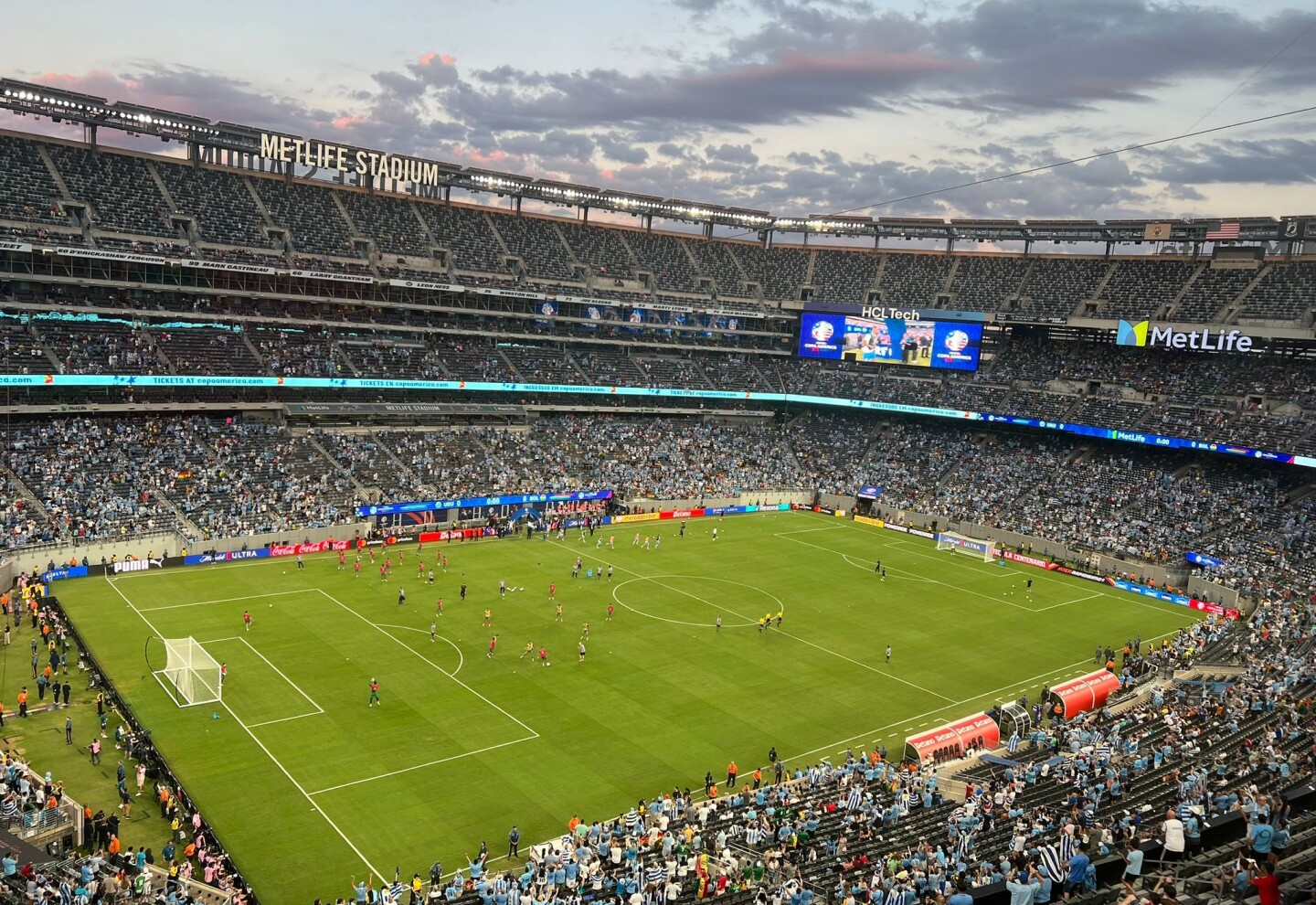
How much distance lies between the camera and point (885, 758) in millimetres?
36531

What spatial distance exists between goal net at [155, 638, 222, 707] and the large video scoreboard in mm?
65216

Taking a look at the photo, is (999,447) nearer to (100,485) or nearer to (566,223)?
(566,223)

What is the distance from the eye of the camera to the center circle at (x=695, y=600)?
172 feet

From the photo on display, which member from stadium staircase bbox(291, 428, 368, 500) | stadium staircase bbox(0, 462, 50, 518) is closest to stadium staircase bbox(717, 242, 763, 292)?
stadium staircase bbox(291, 428, 368, 500)

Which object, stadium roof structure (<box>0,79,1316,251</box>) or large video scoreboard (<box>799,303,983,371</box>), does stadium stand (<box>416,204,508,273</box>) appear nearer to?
stadium roof structure (<box>0,79,1316,251</box>)

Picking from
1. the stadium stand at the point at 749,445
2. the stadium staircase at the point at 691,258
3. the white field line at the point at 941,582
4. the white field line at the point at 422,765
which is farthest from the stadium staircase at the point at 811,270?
the white field line at the point at 422,765

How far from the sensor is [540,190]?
295 feet

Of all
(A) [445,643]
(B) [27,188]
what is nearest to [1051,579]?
(A) [445,643]

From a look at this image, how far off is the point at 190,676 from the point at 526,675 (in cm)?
1330

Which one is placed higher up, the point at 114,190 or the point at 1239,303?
the point at 114,190

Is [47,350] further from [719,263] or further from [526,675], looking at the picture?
[719,263]

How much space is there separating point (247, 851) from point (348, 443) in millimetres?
44638

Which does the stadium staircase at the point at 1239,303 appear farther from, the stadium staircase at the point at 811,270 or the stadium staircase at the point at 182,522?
the stadium staircase at the point at 182,522

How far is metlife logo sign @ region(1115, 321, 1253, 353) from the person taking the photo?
7256cm
